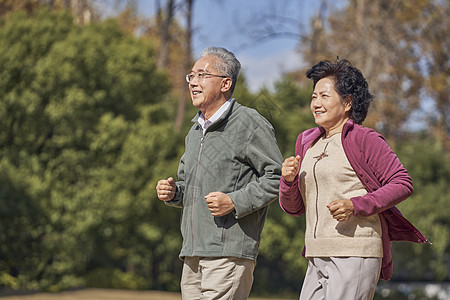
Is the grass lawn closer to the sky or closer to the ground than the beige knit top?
closer to the ground

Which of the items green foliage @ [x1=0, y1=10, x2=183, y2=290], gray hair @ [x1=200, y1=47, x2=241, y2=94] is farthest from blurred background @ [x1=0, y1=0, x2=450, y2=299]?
gray hair @ [x1=200, y1=47, x2=241, y2=94]

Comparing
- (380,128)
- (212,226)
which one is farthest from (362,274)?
(380,128)

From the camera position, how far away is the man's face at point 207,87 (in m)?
4.31

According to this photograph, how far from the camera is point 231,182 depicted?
4168 mm

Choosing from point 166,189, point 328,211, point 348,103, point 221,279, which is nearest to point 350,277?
point 328,211

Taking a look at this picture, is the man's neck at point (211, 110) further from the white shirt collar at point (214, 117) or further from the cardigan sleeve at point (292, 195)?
the cardigan sleeve at point (292, 195)

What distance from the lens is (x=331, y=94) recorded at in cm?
385

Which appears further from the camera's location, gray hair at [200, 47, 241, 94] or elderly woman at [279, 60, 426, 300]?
gray hair at [200, 47, 241, 94]

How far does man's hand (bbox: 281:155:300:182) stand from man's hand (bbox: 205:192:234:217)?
1.38 ft

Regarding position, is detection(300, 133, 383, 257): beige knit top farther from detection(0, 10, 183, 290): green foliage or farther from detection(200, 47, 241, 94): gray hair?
detection(0, 10, 183, 290): green foliage

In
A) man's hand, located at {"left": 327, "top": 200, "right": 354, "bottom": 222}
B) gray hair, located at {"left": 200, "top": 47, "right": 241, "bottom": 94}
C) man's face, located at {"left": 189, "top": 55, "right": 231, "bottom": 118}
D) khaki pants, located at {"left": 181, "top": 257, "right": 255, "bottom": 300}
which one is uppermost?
gray hair, located at {"left": 200, "top": 47, "right": 241, "bottom": 94}

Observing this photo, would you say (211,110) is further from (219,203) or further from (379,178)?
(379,178)

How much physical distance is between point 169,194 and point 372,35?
2195cm

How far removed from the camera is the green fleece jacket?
4.06 meters
